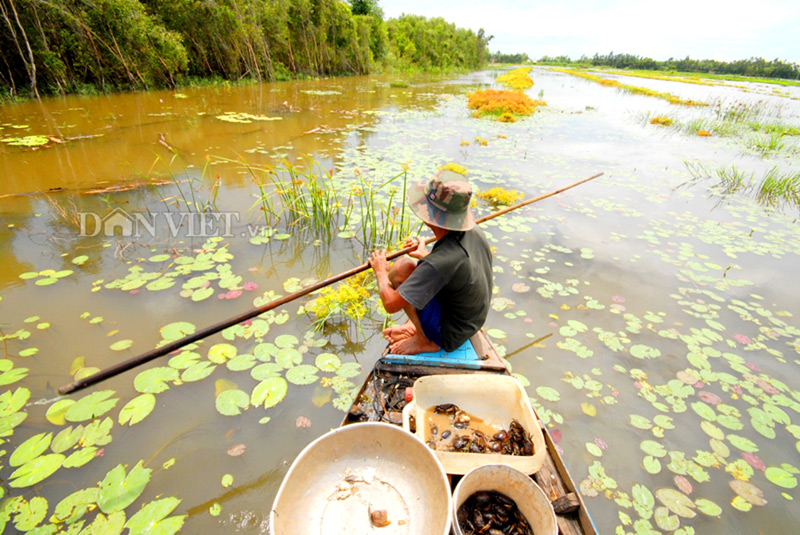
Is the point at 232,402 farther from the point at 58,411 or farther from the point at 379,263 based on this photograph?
the point at 379,263

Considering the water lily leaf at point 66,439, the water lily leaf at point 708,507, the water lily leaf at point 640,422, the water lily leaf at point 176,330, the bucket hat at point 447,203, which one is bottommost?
the water lily leaf at point 708,507

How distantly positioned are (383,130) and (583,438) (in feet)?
27.0

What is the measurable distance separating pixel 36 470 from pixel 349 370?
1686 millimetres

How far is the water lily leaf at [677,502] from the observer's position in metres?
1.76

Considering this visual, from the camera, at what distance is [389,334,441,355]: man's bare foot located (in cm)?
213

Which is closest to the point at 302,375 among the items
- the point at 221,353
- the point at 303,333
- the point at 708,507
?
the point at 303,333

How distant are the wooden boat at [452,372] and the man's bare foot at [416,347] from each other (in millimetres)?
89

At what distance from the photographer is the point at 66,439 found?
1.81m

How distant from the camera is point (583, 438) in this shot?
2.11 meters

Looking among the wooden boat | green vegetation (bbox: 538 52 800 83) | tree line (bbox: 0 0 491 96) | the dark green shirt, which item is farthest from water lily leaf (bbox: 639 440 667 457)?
green vegetation (bbox: 538 52 800 83)

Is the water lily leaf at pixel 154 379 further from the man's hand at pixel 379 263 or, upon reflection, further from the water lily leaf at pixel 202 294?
the man's hand at pixel 379 263

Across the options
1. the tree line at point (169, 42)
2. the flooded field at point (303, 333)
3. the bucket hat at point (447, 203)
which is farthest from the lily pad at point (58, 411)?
the tree line at point (169, 42)

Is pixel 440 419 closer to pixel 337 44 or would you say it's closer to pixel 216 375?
pixel 216 375

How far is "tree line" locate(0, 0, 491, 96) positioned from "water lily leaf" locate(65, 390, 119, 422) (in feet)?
31.8
